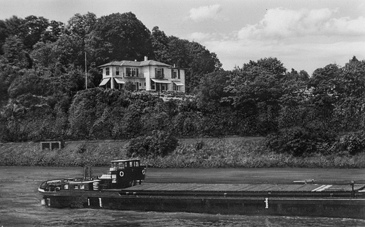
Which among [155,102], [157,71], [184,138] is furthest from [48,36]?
[184,138]

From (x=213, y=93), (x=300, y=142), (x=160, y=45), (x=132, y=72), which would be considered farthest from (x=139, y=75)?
(x=300, y=142)

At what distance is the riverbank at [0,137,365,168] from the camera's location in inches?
2854

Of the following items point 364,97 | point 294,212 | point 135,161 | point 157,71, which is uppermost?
point 157,71

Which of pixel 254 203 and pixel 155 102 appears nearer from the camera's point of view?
pixel 254 203

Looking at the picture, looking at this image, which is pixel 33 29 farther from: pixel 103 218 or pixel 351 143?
pixel 103 218

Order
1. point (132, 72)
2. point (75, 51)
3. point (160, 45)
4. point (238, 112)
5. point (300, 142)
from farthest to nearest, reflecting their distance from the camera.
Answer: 1. point (160, 45)
2. point (75, 51)
3. point (132, 72)
4. point (238, 112)
5. point (300, 142)

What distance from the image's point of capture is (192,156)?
80.6m

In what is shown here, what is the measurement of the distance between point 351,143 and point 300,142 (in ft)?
22.4

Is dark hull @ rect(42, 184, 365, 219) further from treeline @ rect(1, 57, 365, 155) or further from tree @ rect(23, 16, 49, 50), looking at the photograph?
tree @ rect(23, 16, 49, 50)

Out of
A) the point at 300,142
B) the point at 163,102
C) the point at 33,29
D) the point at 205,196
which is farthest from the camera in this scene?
the point at 33,29

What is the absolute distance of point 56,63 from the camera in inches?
4872

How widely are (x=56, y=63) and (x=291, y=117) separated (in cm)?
6234

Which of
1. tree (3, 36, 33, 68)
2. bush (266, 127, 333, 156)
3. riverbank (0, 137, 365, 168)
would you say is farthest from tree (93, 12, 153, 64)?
bush (266, 127, 333, 156)

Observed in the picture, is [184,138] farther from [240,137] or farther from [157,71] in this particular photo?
[157,71]
